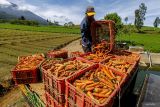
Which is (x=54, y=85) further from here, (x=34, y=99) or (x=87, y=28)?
(x=87, y=28)

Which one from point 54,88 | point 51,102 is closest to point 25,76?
point 51,102

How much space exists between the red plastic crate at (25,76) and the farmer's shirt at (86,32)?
3046mm

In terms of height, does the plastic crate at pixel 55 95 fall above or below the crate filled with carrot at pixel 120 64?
below

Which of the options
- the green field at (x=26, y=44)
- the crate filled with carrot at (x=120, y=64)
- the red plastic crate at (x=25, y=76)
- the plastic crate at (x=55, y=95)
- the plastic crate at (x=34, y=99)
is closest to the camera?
the plastic crate at (x=55, y=95)

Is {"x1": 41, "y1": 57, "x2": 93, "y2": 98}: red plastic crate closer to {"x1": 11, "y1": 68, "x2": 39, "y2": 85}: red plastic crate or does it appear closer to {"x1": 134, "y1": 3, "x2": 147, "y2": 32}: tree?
{"x1": 11, "y1": 68, "x2": 39, "y2": 85}: red plastic crate

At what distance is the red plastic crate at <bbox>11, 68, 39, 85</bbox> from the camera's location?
9406mm

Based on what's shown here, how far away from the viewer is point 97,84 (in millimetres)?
5043

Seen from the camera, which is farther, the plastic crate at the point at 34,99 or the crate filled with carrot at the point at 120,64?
the plastic crate at the point at 34,99

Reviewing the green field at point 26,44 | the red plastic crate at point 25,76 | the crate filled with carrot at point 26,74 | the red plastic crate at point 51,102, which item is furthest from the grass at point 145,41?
the red plastic crate at point 51,102

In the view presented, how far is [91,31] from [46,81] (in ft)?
8.72

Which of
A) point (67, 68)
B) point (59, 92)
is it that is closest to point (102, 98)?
point (59, 92)

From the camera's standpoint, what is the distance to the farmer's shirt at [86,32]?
24.4 ft

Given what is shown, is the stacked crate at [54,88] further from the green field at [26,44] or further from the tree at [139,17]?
the tree at [139,17]

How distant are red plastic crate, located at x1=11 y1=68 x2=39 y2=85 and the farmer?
2.96m
